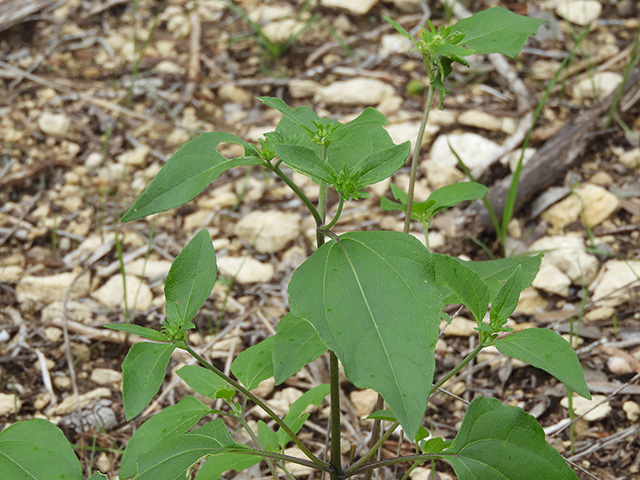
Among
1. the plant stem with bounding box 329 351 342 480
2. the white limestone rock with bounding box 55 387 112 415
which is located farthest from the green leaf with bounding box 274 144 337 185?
the white limestone rock with bounding box 55 387 112 415

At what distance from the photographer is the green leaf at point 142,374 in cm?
156

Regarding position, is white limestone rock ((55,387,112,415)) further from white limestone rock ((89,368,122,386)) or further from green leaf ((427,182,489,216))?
green leaf ((427,182,489,216))

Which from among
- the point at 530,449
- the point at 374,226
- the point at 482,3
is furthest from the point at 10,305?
the point at 482,3

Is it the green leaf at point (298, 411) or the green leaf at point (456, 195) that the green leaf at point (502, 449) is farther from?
the green leaf at point (456, 195)

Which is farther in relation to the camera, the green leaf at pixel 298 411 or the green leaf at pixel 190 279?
the green leaf at pixel 298 411

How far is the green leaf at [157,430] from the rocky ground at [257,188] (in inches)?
26.0

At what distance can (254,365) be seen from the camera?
6.28ft

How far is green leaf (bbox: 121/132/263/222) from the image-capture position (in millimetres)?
1535

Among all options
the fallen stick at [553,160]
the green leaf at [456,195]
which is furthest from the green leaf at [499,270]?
the fallen stick at [553,160]

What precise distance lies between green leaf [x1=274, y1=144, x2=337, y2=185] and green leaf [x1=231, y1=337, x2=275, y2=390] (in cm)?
56

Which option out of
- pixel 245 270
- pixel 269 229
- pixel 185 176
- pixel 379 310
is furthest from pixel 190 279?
pixel 269 229

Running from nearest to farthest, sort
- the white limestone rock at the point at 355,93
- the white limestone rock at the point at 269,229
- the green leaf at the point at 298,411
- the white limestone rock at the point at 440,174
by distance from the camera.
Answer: the green leaf at the point at 298,411 < the white limestone rock at the point at 269,229 < the white limestone rock at the point at 440,174 < the white limestone rock at the point at 355,93

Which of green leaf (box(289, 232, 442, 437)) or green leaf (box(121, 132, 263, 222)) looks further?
green leaf (box(121, 132, 263, 222))

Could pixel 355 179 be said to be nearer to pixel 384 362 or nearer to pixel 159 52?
pixel 384 362
